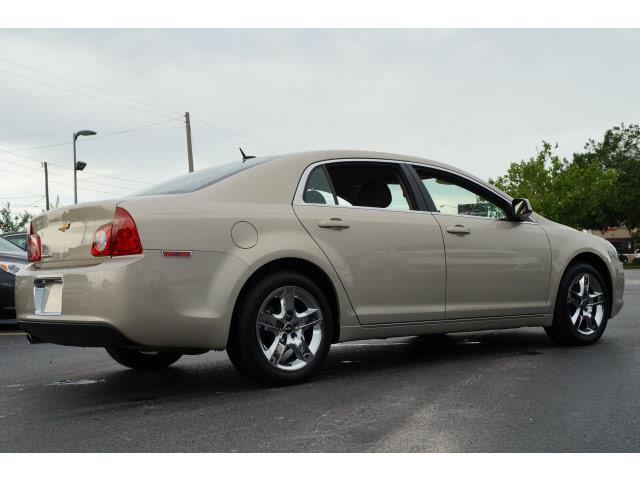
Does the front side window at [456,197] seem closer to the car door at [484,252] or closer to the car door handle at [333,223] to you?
the car door at [484,252]

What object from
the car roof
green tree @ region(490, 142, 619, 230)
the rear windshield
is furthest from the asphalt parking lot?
green tree @ region(490, 142, 619, 230)

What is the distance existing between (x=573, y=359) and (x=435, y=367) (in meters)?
1.16

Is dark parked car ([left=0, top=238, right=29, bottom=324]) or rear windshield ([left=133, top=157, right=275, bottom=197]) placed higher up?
rear windshield ([left=133, top=157, right=275, bottom=197])

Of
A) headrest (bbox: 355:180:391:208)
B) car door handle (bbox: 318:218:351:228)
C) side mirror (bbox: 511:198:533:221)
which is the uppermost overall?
headrest (bbox: 355:180:391:208)

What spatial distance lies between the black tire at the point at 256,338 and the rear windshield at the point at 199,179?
77 centimetres

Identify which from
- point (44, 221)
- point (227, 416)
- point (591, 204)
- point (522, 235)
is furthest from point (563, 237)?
point (591, 204)

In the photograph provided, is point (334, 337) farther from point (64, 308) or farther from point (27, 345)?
point (27, 345)

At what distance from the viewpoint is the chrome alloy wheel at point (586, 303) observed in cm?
705

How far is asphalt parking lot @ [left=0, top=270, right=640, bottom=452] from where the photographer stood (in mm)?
3756

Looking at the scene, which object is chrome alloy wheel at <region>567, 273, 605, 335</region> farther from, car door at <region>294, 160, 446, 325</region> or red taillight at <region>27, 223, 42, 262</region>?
red taillight at <region>27, 223, 42, 262</region>

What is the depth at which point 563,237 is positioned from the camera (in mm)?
7004

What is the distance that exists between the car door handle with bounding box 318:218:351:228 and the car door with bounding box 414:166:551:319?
3.15 feet

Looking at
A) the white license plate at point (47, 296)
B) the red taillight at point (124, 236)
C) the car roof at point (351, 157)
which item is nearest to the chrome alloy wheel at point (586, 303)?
the car roof at point (351, 157)

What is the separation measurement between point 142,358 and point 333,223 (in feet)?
6.43
